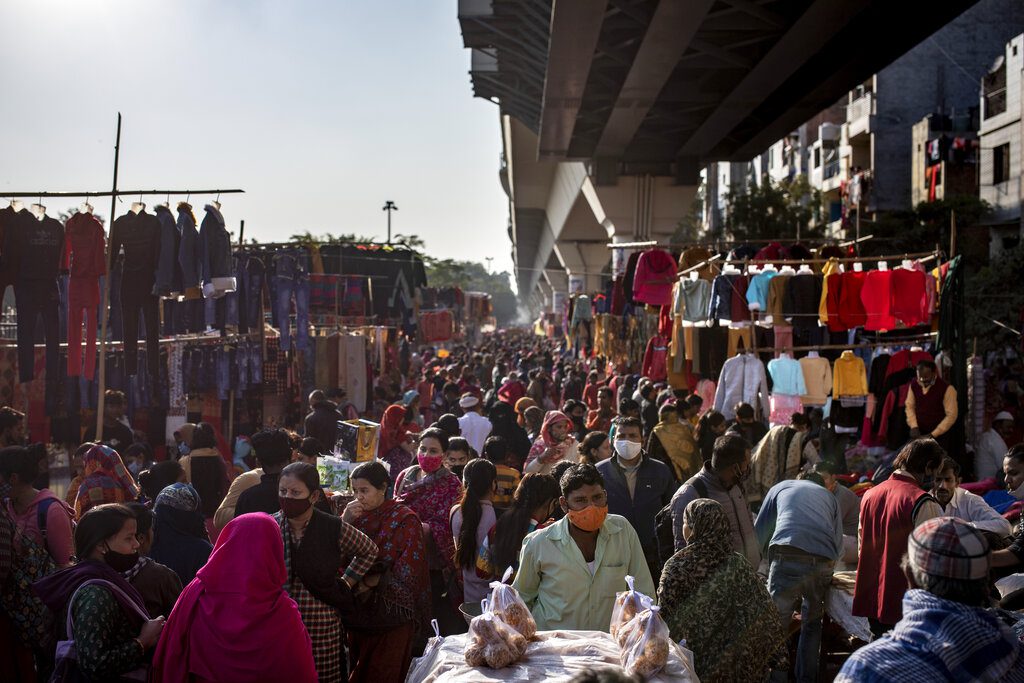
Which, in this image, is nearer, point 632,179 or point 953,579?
point 953,579

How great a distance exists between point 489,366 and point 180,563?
62.8ft

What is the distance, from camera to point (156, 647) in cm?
419

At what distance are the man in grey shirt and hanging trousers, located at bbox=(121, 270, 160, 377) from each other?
6584 mm

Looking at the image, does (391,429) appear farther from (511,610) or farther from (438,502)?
(511,610)

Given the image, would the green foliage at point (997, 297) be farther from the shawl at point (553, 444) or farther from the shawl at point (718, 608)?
the shawl at point (718, 608)

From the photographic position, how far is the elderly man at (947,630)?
2.90 m

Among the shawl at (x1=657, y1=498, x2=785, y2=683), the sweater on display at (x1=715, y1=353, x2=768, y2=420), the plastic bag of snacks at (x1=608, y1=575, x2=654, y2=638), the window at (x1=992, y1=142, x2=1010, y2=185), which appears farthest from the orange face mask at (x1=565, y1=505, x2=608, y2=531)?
the window at (x1=992, y1=142, x2=1010, y2=185)

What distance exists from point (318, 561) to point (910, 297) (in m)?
7.73

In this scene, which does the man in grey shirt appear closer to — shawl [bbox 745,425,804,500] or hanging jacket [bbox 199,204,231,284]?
shawl [bbox 745,425,804,500]

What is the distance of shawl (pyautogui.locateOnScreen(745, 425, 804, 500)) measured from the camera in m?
8.50

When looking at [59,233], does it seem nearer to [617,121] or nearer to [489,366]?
[617,121]


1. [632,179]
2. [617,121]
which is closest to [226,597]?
[617,121]

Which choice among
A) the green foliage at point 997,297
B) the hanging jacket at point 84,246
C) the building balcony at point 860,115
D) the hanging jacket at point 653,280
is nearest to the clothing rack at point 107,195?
the hanging jacket at point 84,246

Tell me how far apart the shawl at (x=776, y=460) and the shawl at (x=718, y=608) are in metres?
3.96
